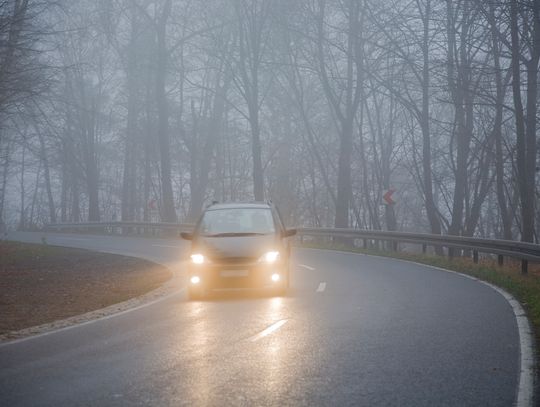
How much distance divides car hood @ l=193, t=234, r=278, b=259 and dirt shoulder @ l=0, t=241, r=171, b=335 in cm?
226

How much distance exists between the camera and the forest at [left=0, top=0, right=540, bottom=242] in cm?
2147

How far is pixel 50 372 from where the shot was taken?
23.1 ft

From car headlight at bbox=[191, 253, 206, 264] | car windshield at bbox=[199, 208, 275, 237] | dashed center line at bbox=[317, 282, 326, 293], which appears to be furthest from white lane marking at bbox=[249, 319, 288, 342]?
dashed center line at bbox=[317, 282, 326, 293]

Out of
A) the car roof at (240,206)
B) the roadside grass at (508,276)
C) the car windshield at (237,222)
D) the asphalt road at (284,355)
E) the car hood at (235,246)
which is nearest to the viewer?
the asphalt road at (284,355)

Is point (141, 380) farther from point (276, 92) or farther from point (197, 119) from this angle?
point (197, 119)

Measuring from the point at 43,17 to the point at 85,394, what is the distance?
17396mm

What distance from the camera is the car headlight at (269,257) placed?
12804mm

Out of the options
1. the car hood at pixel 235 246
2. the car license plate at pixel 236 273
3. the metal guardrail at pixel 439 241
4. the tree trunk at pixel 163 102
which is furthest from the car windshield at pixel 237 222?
the tree trunk at pixel 163 102

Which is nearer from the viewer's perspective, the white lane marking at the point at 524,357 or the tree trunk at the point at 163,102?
the white lane marking at the point at 524,357

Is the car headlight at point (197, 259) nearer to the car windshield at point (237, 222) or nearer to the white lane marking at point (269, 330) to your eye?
the car windshield at point (237, 222)

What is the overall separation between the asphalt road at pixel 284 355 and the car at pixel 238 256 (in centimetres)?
36

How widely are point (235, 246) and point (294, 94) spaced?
28389 mm

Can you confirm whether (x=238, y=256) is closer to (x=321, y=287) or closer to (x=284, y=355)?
(x=321, y=287)

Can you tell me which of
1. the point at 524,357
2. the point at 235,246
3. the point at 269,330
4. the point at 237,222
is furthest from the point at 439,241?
the point at 524,357
